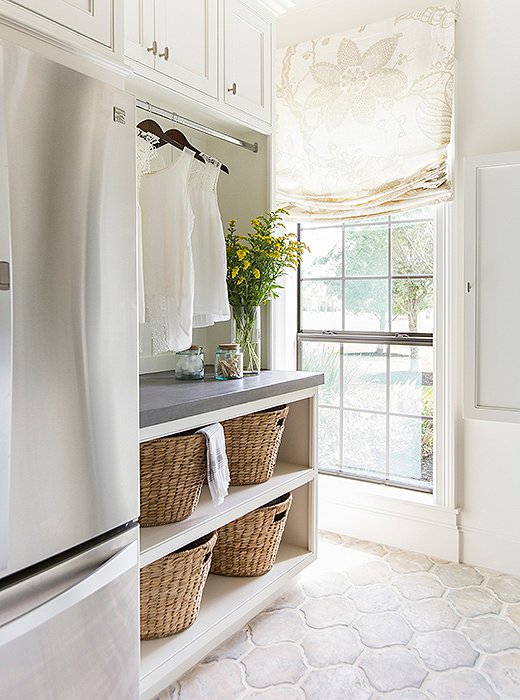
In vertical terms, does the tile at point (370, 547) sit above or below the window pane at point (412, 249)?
below

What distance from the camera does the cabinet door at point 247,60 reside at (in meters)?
2.38

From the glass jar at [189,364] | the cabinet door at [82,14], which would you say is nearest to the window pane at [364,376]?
the glass jar at [189,364]

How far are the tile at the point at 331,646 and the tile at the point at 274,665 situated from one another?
0.04 m

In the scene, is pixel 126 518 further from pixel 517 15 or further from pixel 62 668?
pixel 517 15

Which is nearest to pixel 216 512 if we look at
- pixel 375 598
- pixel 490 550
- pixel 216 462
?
pixel 216 462

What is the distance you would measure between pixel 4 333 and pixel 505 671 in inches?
74.5

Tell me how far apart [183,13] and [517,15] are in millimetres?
1487

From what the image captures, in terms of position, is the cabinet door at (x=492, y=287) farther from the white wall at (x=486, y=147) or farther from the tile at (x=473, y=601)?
the tile at (x=473, y=601)

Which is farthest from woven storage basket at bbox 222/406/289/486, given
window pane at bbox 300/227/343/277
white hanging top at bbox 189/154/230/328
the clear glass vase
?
window pane at bbox 300/227/343/277

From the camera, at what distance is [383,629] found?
2246 millimetres

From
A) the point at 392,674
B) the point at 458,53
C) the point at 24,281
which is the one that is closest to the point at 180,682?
the point at 392,674

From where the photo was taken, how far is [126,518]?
4.82ft

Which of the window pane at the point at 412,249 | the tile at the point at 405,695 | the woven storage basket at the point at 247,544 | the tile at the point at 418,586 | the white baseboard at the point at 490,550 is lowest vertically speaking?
the tile at the point at 405,695

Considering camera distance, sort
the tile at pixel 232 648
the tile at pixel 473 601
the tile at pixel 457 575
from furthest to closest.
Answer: the tile at pixel 457 575
the tile at pixel 473 601
the tile at pixel 232 648
